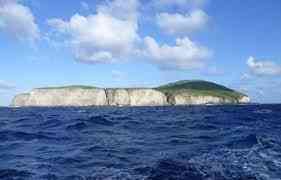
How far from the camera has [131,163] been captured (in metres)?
19.3

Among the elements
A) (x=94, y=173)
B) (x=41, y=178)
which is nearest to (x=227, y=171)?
(x=94, y=173)

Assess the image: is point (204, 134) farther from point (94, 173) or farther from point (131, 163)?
point (94, 173)

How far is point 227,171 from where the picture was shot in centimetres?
1781

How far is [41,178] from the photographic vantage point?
16.0 metres

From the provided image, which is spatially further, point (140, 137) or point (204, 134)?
point (204, 134)

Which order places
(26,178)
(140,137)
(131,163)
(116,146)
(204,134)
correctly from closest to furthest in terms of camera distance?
(26,178) → (131,163) → (116,146) → (140,137) → (204,134)

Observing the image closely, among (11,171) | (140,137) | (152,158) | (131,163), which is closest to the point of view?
(11,171)

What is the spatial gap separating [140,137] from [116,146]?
→ 503 centimetres

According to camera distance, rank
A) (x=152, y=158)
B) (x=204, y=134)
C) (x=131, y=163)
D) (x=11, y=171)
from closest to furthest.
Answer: (x=11, y=171), (x=131, y=163), (x=152, y=158), (x=204, y=134)

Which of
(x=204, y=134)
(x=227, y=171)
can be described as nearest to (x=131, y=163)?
(x=227, y=171)

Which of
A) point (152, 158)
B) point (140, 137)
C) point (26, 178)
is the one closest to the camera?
point (26, 178)

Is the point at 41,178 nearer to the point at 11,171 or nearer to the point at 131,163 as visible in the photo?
the point at 11,171

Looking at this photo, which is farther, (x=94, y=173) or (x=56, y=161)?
(x=56, y=161)

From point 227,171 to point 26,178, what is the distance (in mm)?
8394
